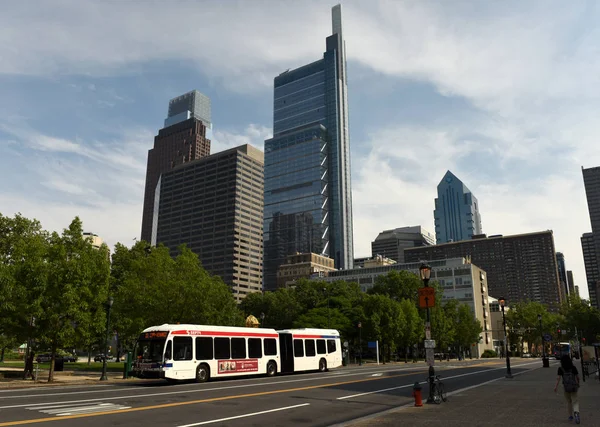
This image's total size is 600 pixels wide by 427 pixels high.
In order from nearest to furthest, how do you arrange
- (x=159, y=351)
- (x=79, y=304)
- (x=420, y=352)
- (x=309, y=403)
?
(x=309, y=403), (x=159, y=351), (x=79, y=304), (x=420, y=352)

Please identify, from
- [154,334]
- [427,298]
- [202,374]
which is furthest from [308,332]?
[427,298]

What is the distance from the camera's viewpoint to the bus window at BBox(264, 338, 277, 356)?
31828 mm

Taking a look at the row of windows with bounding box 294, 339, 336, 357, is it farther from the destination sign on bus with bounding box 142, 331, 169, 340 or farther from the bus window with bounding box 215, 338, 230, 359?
the destination sign on bus with bounding box 142, 331, 169, 340

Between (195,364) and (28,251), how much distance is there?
1346 cm

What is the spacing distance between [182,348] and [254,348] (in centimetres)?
622

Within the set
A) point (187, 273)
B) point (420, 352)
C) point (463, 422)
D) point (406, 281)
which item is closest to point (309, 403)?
point (463, 422)

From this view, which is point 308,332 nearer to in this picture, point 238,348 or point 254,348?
point 254,348

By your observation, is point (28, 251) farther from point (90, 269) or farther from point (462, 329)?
point (462, 329)

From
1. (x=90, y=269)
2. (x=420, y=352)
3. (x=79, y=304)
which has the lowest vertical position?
(x=420, y=352)

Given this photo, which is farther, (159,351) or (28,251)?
(28,251)

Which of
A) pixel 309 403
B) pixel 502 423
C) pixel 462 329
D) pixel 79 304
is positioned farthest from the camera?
pixel 462 329

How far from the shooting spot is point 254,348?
30734mm

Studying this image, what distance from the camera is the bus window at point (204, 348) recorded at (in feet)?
87.7

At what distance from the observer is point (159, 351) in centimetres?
2509
